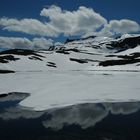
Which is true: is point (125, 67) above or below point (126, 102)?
above

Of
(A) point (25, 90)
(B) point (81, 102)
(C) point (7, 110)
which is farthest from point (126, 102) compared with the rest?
(A) point (25, 90)

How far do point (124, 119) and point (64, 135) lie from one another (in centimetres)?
506

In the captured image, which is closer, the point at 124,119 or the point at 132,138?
the point at 132,138

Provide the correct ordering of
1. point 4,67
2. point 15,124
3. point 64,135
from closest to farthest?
point 64,135
point 15,124
point 4,67

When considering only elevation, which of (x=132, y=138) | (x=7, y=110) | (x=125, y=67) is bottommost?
(x=132, y=138)

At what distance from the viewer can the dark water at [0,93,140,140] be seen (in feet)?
49.9

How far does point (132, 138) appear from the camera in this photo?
14.3m

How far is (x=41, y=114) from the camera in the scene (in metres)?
21.2

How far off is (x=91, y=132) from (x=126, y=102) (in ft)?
31.4

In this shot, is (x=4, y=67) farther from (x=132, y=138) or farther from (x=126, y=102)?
(x=132, y=138)

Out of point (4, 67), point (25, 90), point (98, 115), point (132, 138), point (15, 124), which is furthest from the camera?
point (4, 67)

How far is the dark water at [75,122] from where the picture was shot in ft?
49.9

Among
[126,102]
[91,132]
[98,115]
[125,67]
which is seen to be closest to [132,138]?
[91,132]

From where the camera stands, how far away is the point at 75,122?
18.6 meters
